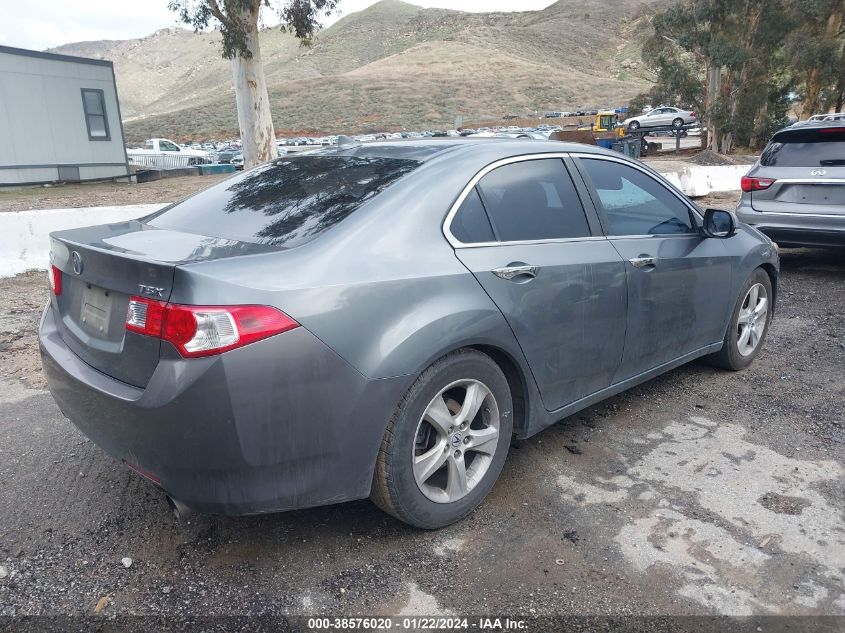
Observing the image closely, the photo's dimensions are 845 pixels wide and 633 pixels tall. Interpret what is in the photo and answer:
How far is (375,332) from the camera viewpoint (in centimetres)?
251

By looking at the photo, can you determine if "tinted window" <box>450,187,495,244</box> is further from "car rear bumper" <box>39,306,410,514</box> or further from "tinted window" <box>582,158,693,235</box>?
"tinted window" <box>582,158,693,235</box>

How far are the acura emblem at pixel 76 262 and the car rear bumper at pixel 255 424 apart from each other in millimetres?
492

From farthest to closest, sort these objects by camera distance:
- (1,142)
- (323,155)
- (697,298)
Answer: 1. (1,142)
2. (697,298)
3. (323,155)

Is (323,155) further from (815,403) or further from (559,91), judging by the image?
(559,91)

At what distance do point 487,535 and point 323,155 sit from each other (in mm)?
2082

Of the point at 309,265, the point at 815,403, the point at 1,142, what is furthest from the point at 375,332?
the point at 1,142

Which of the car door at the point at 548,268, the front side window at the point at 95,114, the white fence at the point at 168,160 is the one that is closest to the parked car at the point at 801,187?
the car door at the point at 548,268

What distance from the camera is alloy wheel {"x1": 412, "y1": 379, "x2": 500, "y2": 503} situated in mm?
2805

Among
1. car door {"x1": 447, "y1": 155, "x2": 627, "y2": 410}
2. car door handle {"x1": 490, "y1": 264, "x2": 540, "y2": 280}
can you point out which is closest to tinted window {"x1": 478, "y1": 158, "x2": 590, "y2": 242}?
car door {"x1": 447, "y1": 155, "x2": 627, "y2": 410}

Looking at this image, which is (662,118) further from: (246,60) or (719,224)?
(719,224)

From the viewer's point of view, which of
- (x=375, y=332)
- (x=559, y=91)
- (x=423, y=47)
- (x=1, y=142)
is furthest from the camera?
(x=423, y=47)

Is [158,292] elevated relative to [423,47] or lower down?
lower down

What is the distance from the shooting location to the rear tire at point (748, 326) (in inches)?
182

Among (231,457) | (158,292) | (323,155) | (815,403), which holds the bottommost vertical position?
(815,403)
